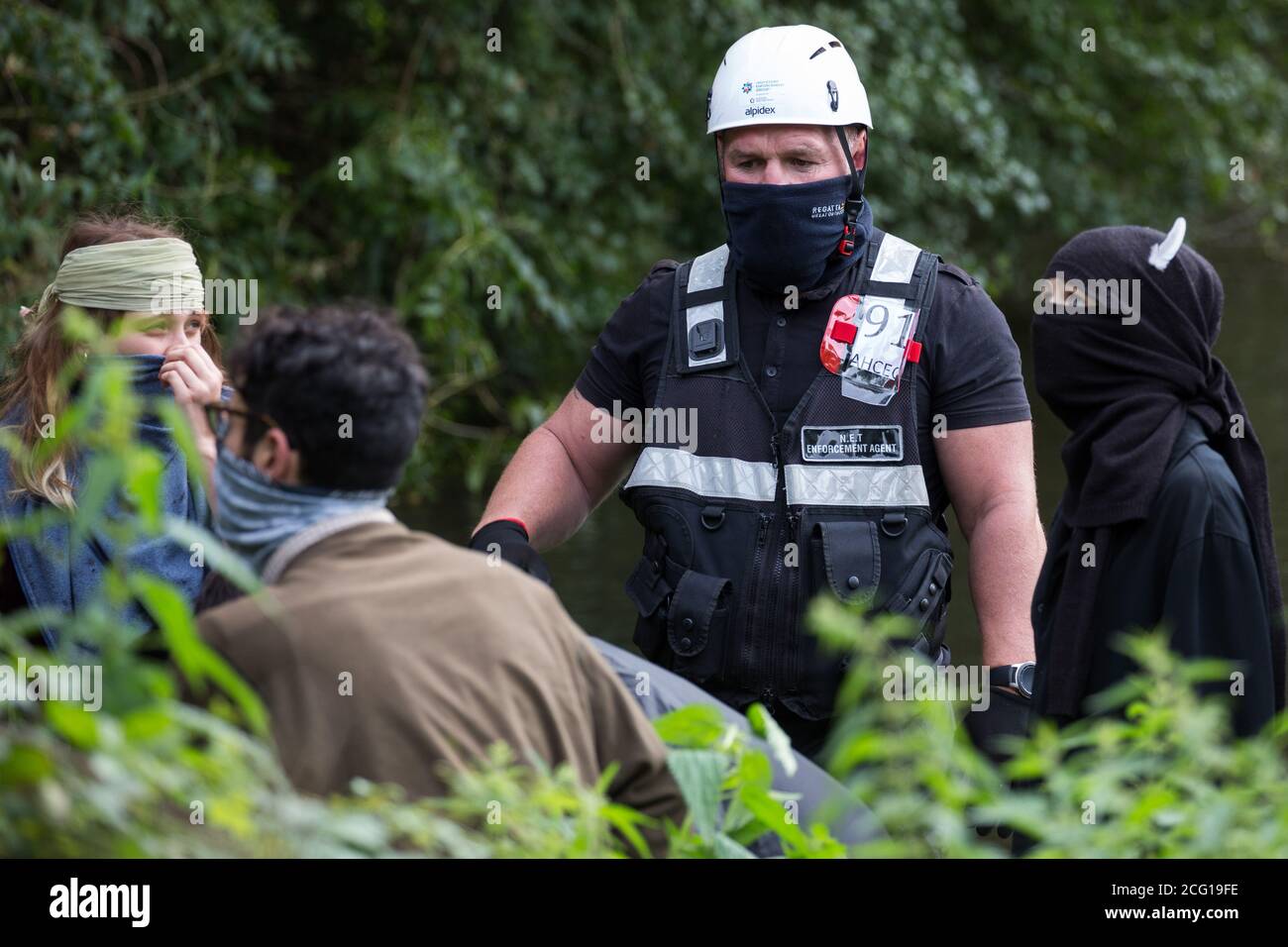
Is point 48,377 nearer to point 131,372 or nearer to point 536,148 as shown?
point 131,372

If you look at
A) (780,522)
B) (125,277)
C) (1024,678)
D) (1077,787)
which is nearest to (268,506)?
(1077,787)

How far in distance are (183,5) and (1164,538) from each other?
632 cm

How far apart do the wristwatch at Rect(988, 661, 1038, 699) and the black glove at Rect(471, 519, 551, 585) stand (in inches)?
35.9

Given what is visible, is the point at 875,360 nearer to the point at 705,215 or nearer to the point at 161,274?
the point at 161,274

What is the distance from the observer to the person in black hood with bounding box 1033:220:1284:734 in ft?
9.13

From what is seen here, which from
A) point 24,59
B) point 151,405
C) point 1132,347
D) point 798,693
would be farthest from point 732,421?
point 24,59

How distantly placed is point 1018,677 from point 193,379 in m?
1.72

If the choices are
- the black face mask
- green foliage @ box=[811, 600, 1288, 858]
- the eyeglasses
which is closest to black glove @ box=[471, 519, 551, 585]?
the black face mask

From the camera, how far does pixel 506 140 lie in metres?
9.92

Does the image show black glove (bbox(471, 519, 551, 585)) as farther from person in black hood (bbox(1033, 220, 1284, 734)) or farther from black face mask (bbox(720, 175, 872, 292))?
person in black hood (bbox(1033, 220, 1284, 734))

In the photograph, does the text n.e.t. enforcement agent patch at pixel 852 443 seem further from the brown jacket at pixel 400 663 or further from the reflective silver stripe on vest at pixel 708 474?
the brown jacket at pixel 400 663

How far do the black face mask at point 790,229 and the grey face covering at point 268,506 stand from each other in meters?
1.50

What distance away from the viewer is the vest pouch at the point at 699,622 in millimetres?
3479

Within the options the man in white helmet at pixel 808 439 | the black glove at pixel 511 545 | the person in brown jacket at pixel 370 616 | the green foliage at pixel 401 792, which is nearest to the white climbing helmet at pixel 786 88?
the man in white helmet at pixel 808 439
